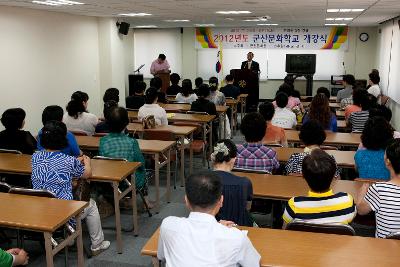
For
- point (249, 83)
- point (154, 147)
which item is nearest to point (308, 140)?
point (154, 147)

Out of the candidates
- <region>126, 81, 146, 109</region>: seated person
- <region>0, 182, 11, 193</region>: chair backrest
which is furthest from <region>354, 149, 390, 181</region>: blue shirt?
<region>126, 81, 146, 109</region>: seated person

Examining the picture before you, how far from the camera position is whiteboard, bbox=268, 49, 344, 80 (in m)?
13.6

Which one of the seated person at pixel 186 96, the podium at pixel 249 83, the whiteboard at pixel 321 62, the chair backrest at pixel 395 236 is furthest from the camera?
the whiteboard at pixel 321 62

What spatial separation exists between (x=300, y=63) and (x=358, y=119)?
7474 mm

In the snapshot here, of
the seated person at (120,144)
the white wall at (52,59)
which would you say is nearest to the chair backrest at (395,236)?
the seated person at (120,144)

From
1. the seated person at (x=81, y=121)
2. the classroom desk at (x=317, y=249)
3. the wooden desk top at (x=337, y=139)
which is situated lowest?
the classroom desk at (x=317, y=249)

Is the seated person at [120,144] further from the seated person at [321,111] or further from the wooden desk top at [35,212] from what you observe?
the seated person at [321,111]

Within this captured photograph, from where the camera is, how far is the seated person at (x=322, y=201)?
2.50 meters

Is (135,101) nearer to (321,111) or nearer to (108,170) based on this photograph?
(321,111)

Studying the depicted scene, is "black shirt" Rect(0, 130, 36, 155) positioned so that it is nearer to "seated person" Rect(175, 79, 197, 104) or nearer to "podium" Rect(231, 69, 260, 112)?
"seated person" Rect(175, 79, 197, 104)

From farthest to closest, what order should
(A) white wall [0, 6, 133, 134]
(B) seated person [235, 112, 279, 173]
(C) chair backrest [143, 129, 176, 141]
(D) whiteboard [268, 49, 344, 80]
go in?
(D) whiteboard [268, 49, 344, 80] → (A) white wall [0, 6, 133, 134] → (C) chair backrest [143, 129, 176, 141] → (B) seated person [235, 112, 279, 173]

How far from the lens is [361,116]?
19.0 feet

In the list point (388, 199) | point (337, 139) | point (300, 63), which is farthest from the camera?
point (300, 63)

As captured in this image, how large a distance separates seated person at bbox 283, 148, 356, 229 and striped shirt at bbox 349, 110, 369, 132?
355cm
